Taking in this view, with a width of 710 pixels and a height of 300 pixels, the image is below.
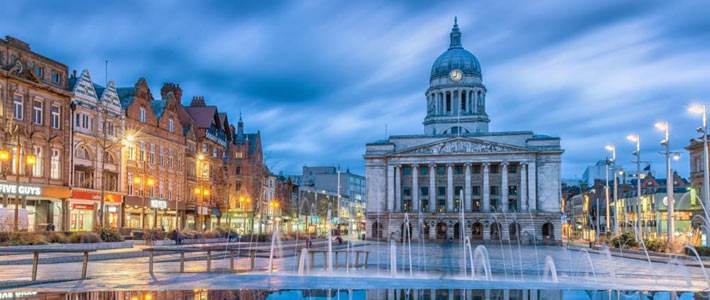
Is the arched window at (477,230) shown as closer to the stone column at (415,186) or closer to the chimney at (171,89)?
the stone column at (415,186)

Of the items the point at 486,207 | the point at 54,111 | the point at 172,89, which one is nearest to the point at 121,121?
the point at 54,111

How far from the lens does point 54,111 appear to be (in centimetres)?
5603

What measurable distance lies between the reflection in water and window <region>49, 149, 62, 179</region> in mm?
40731

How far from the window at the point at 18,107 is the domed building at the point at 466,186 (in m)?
79.1

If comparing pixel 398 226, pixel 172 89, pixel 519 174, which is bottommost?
pixel 398 226

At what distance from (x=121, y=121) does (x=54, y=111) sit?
1139 centimetres

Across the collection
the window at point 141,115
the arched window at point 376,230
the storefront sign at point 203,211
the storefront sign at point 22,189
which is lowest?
the arched window at point 376,230

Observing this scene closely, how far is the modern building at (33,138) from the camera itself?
164 ft

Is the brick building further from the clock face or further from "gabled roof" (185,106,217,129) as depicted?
the clock face

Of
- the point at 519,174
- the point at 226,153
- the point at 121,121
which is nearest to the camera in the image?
the point at 121,121

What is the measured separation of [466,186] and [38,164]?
86040 millimetres

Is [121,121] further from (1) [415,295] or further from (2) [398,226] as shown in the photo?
(2) [398,226]

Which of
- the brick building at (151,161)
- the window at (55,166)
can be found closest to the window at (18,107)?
the window at (55,166)

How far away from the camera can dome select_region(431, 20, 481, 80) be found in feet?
488
